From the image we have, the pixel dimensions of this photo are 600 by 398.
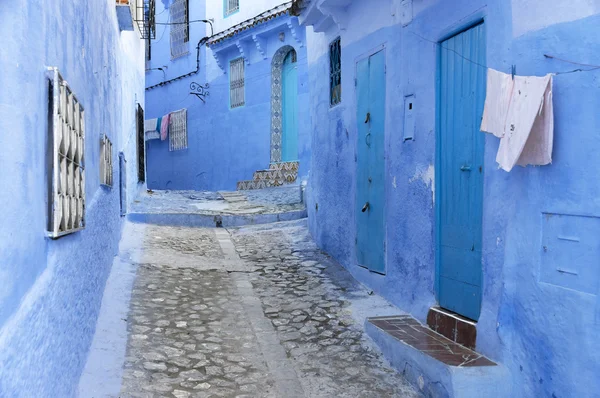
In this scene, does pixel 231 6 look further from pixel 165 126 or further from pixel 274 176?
pixel 274 176

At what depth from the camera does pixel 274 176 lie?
14617mm

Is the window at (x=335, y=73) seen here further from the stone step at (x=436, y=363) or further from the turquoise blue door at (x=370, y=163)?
the stone step at (x=436, y=363)

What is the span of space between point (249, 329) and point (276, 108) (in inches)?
409

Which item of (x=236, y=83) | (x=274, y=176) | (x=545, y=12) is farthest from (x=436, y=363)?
(x=236, y=83)

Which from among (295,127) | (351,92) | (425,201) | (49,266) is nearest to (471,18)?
(425,201)

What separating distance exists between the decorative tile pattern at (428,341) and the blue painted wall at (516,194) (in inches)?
4.7

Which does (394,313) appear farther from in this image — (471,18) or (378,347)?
(471,18)

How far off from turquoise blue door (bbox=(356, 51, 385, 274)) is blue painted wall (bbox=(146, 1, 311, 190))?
6.54m

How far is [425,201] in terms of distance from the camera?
5.27 m

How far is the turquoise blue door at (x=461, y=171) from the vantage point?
4484 millimetres

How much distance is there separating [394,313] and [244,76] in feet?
38.4

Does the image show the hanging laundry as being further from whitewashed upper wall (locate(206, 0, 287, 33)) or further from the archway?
the archway

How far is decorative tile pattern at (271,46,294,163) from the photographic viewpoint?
49.7 feet

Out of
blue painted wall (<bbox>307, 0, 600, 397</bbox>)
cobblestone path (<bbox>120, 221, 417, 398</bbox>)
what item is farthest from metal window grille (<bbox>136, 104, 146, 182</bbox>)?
blue painted wall (<bbox>307, 0, 600, 397</bbox>)
